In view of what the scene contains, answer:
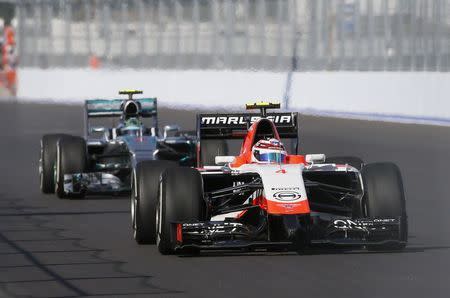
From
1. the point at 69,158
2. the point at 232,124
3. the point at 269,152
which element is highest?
the point at 232,124

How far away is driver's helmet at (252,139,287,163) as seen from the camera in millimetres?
14180

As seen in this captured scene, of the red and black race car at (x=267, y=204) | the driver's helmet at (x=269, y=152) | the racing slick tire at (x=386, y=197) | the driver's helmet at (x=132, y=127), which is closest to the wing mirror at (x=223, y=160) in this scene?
the red and black race car at (x=267, y=204)

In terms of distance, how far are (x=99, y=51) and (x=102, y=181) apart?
38967 mm

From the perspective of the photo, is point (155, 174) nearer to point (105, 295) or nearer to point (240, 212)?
point (240, 212)

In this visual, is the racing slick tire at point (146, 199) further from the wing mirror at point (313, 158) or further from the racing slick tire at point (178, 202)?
the wing mirror at point (313, 158)

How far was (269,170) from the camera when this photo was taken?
13.4 m

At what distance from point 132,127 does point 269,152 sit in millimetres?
6337

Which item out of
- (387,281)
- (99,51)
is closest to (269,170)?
(387,281)

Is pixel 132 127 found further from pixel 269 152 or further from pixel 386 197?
pixel 386 197

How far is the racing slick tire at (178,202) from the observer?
13.0m

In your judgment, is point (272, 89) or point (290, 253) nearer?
point (290, 253)

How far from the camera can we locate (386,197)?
13.3 meters

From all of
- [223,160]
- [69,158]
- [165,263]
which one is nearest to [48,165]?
[69,158]

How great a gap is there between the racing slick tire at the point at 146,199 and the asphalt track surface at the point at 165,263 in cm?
16
